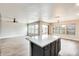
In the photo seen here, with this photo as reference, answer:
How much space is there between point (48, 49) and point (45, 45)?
3.3 inches

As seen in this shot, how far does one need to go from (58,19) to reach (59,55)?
0.61 m

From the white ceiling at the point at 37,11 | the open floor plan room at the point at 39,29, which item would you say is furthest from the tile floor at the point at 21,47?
the white ceiling at the point at 37,11

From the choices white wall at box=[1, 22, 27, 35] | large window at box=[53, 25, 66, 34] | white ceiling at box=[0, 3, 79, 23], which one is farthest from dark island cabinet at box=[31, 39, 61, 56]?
white ceiling at box=[0, 3, 79, 23]

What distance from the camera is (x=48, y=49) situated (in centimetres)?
162

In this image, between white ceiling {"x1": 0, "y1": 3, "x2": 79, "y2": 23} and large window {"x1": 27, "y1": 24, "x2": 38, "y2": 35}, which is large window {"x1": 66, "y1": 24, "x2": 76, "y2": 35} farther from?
large window {"x1": 27, "y1": 24, "x2": 38, "y2": 35}

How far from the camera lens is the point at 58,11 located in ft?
5.41

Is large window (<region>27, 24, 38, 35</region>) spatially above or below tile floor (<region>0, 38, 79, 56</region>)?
above

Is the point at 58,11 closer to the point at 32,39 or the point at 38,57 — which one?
the point at 32,39

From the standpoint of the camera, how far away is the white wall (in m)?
1.67

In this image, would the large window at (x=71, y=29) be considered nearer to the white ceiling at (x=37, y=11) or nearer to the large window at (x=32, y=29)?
the white ceiling at (x=37, y=11)

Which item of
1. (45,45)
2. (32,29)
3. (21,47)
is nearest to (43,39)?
(45,45)

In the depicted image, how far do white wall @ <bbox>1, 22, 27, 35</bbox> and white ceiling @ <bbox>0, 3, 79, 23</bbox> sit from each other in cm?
10

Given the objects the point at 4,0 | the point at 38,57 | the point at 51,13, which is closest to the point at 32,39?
the point at 38,57

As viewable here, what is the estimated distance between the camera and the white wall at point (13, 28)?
5.47 feet
